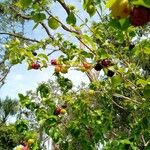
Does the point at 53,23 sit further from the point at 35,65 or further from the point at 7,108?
the point at 7,108

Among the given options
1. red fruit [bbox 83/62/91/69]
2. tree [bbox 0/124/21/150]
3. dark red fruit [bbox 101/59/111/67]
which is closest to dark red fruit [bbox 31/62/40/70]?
red fruit [bbox 83/62/91/69]

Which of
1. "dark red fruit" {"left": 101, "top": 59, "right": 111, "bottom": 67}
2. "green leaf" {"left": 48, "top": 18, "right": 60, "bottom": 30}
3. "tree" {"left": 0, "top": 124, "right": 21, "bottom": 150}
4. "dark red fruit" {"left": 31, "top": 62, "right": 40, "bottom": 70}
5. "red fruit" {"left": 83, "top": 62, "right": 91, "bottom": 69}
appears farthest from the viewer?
"tree" {"left": 0, "top": 124, "right": 21, "bottom": 150}

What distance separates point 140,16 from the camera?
129cm

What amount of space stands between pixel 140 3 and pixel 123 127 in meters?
15.2

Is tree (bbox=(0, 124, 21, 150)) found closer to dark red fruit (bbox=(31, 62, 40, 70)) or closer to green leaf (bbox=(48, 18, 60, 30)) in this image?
dark red fruit (bbox=(31, 62, 40, 70))

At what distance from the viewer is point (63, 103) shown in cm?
666

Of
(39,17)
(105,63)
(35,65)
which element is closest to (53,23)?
(39,17)

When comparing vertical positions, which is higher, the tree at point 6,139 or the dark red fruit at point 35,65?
the tree at point 6,139

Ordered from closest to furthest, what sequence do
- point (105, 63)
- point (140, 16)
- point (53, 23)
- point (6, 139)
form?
point (140, 16) → point (53, 23) → point (105, 63) → point (6, 139)

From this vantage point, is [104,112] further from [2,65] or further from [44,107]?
[2,65]

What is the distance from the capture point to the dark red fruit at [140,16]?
1266 mm

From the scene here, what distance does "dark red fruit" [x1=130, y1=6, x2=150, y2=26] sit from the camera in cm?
127

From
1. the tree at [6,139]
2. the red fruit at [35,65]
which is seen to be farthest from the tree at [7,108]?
the red fruit at [35,65]

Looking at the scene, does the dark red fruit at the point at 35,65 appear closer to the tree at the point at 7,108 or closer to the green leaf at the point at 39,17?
the green leaf at the point at 39,17
